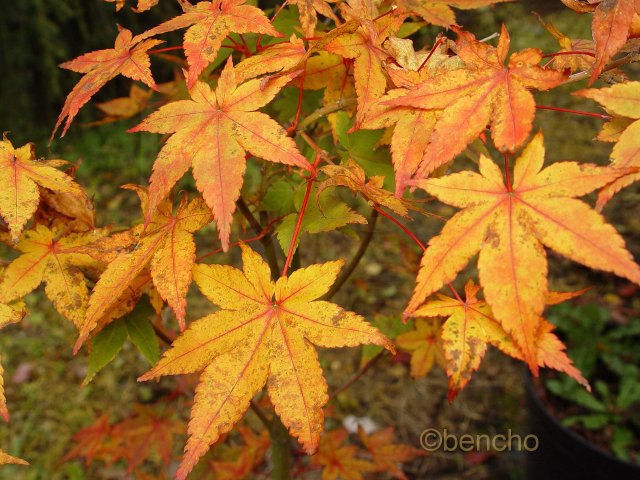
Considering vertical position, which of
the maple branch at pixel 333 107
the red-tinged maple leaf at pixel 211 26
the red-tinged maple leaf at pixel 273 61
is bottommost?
the maple branch at pixel 333 107

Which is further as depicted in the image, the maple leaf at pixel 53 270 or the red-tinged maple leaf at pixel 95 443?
the red-tinged maple leaf at pixel 95 443

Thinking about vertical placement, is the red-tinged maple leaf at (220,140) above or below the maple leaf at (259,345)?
above

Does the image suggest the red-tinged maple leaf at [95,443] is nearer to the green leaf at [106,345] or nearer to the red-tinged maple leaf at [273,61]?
the green leaf at [106,345]

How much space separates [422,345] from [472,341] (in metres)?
0.51

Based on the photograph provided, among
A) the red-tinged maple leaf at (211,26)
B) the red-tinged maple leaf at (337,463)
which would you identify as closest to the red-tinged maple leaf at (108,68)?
the red-tinged maple leaf at (211,26)

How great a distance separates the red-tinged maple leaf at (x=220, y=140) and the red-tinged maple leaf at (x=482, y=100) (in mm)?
141

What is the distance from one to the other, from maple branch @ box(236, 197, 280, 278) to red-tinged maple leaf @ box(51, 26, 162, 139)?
0.19m

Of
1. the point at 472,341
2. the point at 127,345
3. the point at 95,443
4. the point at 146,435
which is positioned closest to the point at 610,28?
the point at 472,341

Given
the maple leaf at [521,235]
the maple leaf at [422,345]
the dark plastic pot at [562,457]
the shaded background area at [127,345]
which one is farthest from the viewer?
the shaded background area at [127,345]

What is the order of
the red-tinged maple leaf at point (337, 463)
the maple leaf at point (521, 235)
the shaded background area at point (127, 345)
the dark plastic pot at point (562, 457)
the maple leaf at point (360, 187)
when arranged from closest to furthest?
the maple leaf at point (521, 235), the maple leaf at point (360, 187), the red-tinged maple leaf at point (337, 463), the dark plastic pot at point (562, 457), the shaded background area at point (127, 345)

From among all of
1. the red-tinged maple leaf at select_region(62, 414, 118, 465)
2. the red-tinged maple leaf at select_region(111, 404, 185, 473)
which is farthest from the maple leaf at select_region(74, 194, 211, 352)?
the red-tinged maple leaf at select_region(62, 414, 118, 465)

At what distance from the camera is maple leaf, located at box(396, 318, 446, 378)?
117 centimetres

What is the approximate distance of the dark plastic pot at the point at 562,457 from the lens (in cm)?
144

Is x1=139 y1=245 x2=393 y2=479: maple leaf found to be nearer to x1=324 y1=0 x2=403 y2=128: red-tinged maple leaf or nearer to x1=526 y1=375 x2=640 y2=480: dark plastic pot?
x1=324 y1=0 x2=403 y2=128: red-tinged maple leaf
